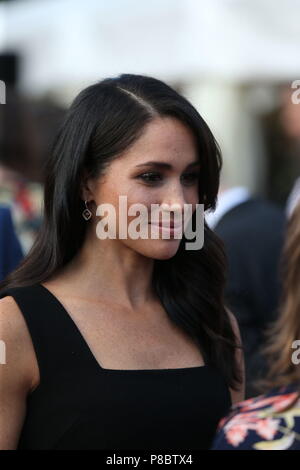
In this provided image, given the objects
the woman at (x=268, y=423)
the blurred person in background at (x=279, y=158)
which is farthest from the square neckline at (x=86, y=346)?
the blurred person in background at (x=279, y=158)

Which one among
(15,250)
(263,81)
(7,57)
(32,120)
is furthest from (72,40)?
(15,250)

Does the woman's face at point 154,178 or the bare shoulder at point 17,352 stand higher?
the woman's face at point 154,178

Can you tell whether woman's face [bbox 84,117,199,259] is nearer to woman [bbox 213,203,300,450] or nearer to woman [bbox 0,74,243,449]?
woman [bbox 0,74,243,449]

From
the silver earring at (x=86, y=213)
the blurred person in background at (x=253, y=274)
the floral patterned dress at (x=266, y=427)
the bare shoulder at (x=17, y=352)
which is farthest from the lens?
the blurred person in background at (x=253, y=274)

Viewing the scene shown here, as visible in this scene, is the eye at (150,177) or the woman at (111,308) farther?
the eye at (150,177)

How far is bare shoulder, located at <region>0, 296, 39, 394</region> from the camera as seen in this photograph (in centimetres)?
218

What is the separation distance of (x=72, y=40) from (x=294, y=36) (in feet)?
5.84

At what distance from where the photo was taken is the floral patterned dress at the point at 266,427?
A: 163cm

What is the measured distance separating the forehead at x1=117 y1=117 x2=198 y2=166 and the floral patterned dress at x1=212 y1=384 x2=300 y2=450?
31.8 inches

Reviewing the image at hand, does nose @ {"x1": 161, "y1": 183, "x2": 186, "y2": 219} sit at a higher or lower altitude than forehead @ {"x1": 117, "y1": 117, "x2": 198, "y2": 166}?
lower

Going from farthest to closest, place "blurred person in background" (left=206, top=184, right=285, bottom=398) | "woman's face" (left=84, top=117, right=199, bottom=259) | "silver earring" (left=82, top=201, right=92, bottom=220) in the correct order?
"blurred person in background" (left=206, top=184, right=285, bottom=398)
"silver earring" (left=82, top=201, right=92, bottom=220)
"woman's face" (left=84, top=117, right=199, bottom=259)

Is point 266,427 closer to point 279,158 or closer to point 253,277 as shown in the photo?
point 253,277

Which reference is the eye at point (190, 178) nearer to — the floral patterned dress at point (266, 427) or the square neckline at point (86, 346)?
the square neckline at point (86, 346)

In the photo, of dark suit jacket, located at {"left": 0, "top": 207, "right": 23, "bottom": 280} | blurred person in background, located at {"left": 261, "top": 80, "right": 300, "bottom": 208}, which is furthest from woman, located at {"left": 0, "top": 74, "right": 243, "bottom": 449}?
blurred person in background, located at {"left": 261, "top": 80, "right": 300, "bottom": 208}
